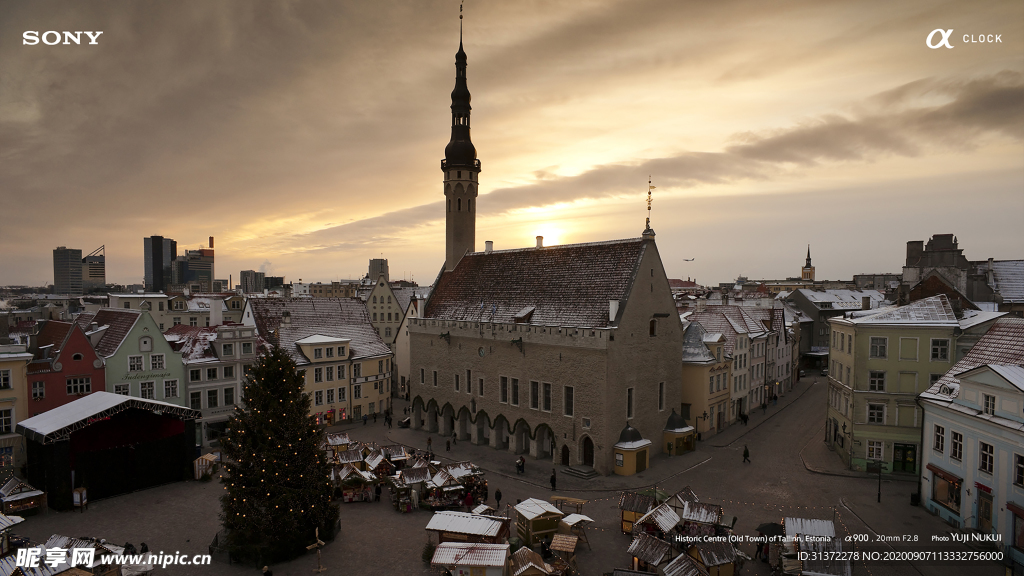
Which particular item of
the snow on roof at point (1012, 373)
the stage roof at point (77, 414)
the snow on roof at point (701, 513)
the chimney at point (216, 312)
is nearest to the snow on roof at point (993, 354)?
the snow on roof at point (1012, 373)

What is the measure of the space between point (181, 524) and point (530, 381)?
2343 cm

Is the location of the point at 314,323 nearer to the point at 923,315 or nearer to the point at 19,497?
the point at 19,497

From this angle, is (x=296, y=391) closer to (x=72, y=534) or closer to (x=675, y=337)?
(x=72, y=534)

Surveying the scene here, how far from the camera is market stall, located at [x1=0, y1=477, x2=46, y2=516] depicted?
28547 mm

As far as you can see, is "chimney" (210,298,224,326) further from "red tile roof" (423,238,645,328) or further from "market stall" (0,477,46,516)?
"market stall" (0,477,46,516)

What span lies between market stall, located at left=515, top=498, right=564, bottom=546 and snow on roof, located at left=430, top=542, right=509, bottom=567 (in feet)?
10.6

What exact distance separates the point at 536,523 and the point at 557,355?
49.0ft

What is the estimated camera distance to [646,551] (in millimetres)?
23000

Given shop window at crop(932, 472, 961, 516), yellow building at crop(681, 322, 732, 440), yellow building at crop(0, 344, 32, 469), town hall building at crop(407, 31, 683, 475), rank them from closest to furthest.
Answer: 1. shop window at crop(932, 472, 961, 516)
2. yellow building at crop(0, 344, 32, 469)
3. town hall building at crop(407, 31, 683, 475)
4. yellow building at crop(681, 322, 732, 440)

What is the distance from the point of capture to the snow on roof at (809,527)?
73.5 feet

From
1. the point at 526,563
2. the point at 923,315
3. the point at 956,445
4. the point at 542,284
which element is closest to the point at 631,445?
the point at 542,284

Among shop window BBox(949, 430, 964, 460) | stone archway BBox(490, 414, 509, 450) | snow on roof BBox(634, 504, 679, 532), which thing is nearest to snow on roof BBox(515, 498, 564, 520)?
snow on roof BBox(634, 504, 679, 532)

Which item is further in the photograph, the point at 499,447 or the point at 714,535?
the point at 499,447

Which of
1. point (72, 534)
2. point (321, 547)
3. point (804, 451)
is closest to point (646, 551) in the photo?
point (321, 547)
